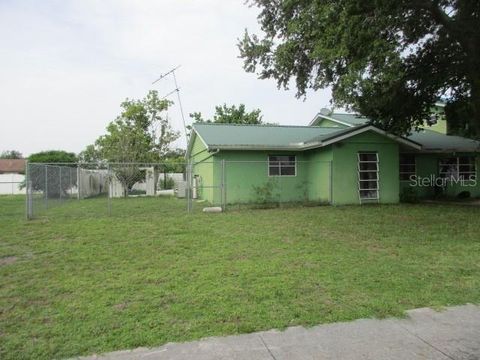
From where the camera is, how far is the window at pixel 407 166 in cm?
1742

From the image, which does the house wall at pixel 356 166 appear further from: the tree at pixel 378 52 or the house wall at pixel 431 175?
the house wall at pixel 431 175

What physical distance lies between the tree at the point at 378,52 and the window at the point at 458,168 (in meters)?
3.21

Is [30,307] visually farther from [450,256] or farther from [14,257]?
[450,256]

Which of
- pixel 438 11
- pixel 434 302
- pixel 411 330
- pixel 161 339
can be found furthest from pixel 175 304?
pixel 438 11

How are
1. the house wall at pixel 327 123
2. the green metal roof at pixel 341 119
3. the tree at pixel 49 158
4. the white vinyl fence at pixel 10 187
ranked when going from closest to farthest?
the green metal roof at pixel 341 119
the house wall at pixel 327 123
the tree at pixel 49 158
the white vinyl fence at pixel 10 187

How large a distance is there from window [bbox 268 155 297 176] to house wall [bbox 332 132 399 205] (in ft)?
7.75

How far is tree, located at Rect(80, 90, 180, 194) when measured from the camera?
73.9 feet

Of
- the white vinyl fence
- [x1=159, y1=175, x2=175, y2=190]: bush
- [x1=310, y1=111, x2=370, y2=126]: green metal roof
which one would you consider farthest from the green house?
the white vinyl fence

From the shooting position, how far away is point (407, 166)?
1752 cm

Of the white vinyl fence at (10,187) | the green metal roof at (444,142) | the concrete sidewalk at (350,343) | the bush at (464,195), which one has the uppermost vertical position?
the green metal roof at (444,142)

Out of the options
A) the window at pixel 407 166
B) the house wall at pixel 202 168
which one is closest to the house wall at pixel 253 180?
Answer: the house wall at pixel 202 168

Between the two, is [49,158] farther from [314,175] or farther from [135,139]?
[314,175]

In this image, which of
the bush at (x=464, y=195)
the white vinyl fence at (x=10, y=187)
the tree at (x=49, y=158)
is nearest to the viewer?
the bush at (x=464, y=195)

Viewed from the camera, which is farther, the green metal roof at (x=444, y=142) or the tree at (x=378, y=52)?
the green metal roof at (x=444, y=142)
